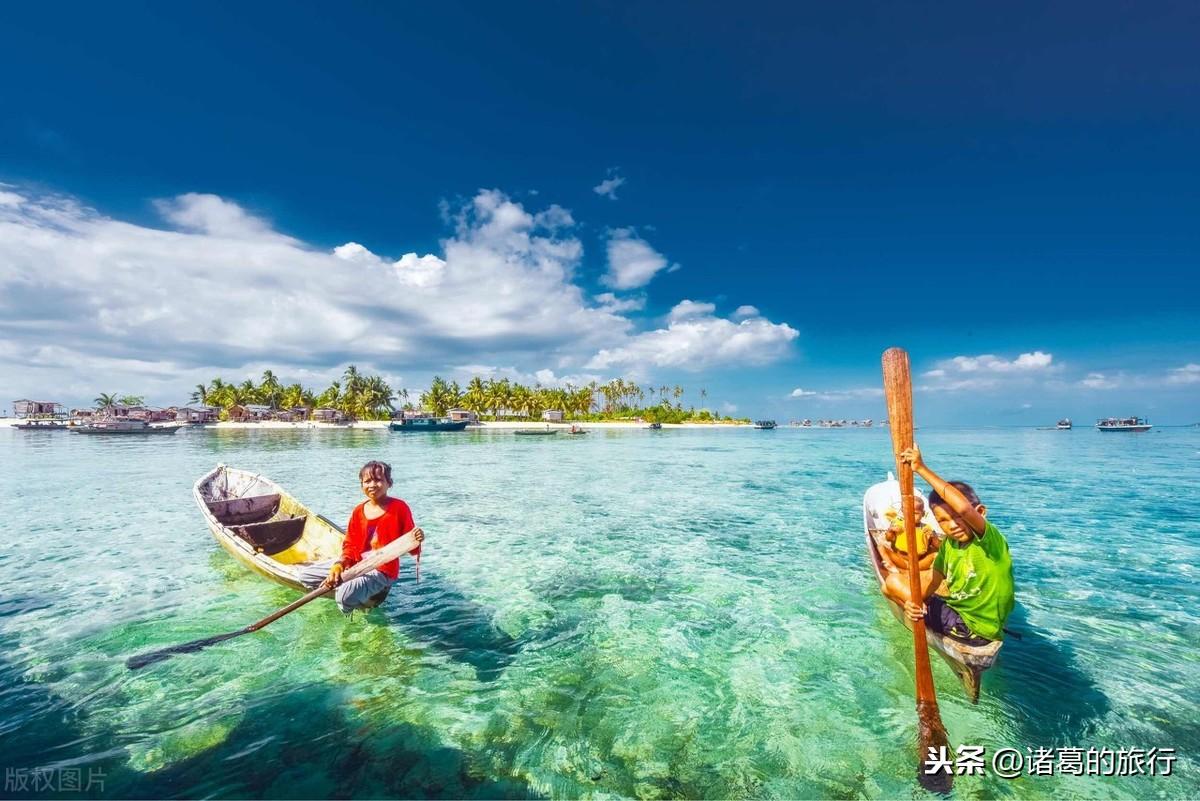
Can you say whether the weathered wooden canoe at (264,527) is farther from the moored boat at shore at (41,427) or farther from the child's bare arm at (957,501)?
the moored boat at shore at (41,427)

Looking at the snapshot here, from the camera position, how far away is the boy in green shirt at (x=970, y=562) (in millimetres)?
5102

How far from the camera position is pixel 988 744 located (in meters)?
5.78

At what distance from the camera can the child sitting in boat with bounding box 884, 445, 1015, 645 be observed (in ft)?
16.7

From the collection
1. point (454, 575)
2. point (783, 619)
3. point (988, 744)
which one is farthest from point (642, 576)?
point (988, 744)

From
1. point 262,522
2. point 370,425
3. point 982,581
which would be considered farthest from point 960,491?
point 370,425

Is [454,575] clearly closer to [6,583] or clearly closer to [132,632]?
[132,632]

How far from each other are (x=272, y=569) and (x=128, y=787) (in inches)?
150

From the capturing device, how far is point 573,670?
24.4 ft

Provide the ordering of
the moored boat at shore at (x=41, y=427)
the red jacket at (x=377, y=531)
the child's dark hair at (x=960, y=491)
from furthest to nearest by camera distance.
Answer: the moored boat at shore at (x=41, y=427)
the red jacket at (x=377, y=531)
the child's dark hair at (x=960, y=491)

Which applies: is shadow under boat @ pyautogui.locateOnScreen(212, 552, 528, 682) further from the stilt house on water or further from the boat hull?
the stilt house on water

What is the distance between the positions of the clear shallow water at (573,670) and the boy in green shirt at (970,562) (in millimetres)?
1578

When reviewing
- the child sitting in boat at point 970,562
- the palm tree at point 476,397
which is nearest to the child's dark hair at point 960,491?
the child sitting in boat at point 970,562

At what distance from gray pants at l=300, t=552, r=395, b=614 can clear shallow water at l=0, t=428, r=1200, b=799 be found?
1028mm

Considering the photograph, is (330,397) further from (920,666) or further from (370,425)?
(920,666)
